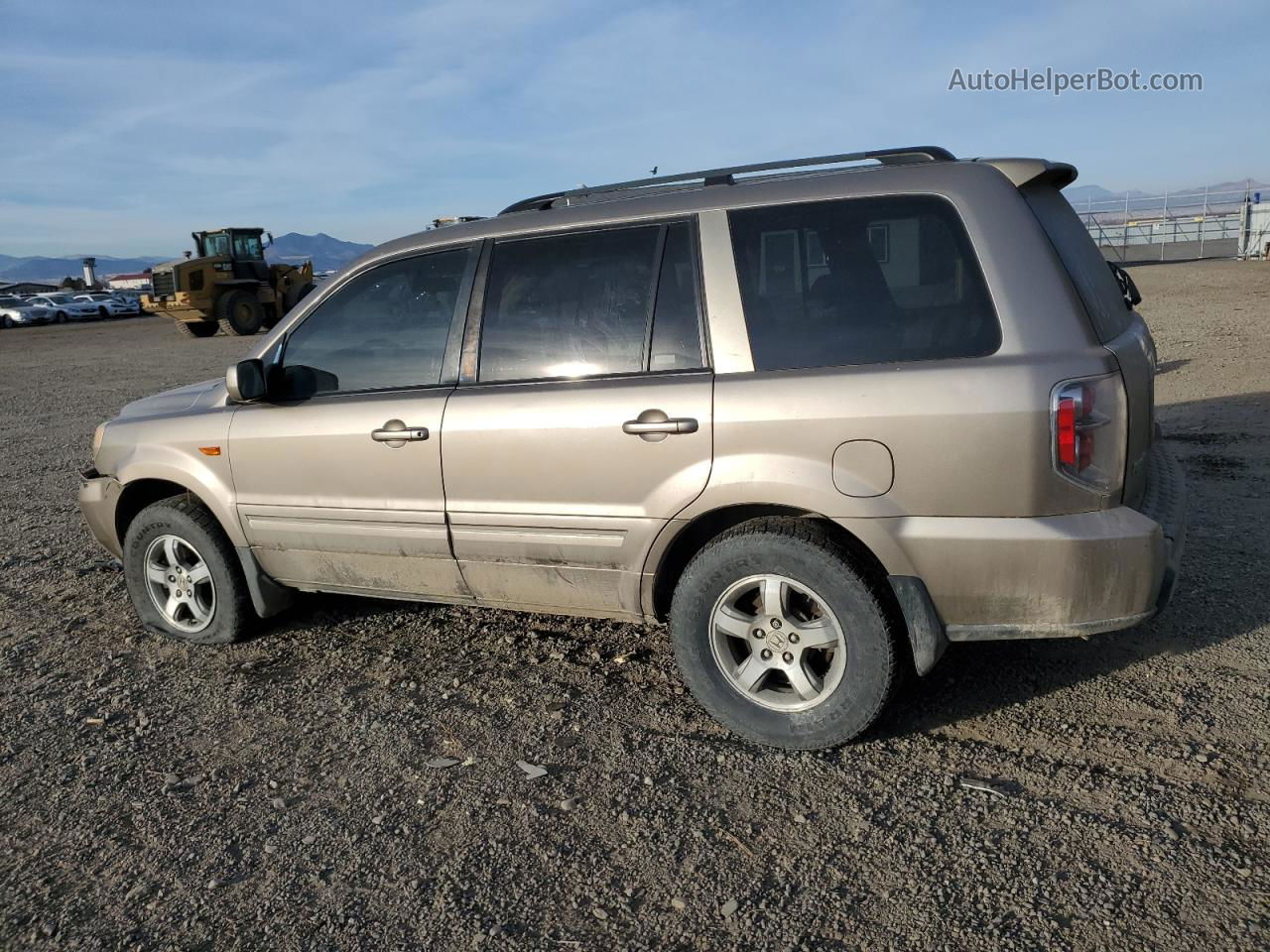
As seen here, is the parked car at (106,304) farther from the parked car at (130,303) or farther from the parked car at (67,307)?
the parked car at (67,307)

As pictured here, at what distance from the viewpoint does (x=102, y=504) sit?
479cm

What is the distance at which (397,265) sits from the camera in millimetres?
4094

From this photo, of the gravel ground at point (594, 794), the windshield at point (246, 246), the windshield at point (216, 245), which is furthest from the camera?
the windshield at point (246, 246)

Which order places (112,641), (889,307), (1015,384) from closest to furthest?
(1015,384) < (889,307) < (112,641)

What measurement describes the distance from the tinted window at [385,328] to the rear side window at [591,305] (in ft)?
0.75

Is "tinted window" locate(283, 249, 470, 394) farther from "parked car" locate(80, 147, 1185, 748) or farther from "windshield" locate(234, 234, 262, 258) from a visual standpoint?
"windshield" locate(234, 234, 262, 258)

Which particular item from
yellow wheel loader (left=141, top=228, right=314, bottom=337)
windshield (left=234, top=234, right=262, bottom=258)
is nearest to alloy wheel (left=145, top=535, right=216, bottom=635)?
yellow wheel loader (left=141, top=228, right=314, bottom=337)

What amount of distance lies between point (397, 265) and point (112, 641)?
2.32 meters

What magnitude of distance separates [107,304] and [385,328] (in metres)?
51.0

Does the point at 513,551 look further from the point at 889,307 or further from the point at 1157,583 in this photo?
the point at 1157,583

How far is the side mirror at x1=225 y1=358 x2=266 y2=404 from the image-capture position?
4.02m

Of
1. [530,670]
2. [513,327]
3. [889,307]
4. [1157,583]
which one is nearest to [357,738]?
[530,670]

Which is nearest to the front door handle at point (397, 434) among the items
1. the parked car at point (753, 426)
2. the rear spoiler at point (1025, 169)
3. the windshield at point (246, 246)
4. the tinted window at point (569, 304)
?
the parked car at point (753, 426)

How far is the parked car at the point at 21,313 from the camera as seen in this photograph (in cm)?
4519
